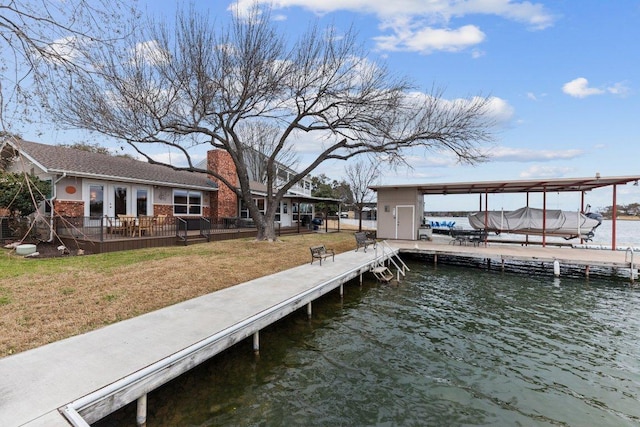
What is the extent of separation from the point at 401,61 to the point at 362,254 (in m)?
8.98

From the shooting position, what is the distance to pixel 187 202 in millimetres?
19016

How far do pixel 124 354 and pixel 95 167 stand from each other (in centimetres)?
1380

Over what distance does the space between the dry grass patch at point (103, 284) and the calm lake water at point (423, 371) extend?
81.5 inches

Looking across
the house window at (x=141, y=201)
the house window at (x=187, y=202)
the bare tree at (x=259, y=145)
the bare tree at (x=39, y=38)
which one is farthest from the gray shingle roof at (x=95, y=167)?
the bare tree at (x=39, y=38)

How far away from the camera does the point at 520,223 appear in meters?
17.7

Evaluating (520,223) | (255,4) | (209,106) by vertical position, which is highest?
(255,4)

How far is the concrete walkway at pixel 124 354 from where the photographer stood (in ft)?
10.4

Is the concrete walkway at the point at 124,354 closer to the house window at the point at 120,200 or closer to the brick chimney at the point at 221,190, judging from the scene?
the house window at the point at 120,200

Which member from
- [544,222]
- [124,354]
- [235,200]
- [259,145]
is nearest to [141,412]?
[124,354]

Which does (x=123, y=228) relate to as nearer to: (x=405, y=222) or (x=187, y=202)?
(x=187, y=202)

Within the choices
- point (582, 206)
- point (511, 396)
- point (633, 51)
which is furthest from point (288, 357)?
point (582, 206)

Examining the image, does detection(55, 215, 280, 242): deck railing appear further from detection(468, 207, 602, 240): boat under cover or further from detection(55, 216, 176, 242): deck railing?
detection(468, 207, 602, 240): boat under cover

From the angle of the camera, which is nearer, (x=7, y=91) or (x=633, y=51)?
(x=7, y=91)

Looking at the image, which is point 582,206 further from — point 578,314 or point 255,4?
point 255,4
